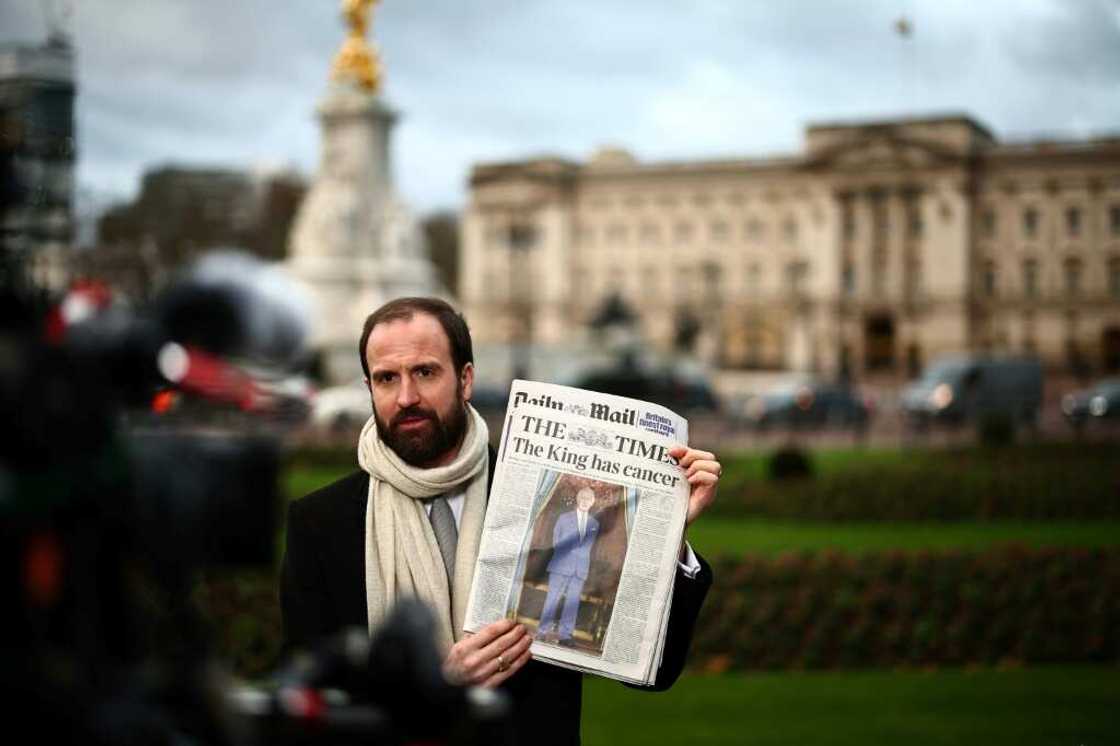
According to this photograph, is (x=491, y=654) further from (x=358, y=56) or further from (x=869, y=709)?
(x=358, y=56)

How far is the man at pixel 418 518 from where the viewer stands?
237cm

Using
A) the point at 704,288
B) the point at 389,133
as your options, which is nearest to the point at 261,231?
the point at 389,133

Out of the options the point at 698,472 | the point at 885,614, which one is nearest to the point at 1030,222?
the point at 885,614

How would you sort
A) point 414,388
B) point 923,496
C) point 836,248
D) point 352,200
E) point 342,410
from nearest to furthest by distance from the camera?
point 414,388, point 923,496, point 342,410, point 352,200, point 836,248

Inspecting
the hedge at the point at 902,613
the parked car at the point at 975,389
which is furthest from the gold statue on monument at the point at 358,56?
the hedge at the point at 902,613

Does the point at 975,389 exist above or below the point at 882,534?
below

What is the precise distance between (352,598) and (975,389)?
116 feet

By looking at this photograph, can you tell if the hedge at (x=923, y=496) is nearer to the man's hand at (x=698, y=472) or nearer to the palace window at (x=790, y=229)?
the man's hand at (x=698, y=472)

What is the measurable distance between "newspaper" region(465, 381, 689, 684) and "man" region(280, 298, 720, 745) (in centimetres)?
10

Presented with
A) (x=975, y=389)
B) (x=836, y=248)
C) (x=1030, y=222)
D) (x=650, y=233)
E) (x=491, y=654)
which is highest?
(x=1030, y=222)

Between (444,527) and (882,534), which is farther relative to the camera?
(882,534)

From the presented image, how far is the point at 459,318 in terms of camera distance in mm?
2500

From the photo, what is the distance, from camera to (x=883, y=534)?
13164 mm

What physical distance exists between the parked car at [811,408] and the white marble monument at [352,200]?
387 inches
